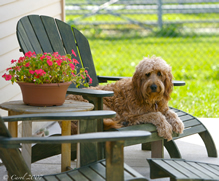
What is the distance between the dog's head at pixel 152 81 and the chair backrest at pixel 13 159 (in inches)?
63.0

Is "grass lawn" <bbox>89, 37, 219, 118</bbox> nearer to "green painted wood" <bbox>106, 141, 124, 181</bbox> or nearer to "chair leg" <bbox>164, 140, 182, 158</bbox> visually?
"chair leg" <bbox>164, 140, 182, 158</bbox>

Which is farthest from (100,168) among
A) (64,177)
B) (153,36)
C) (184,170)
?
(153,36)

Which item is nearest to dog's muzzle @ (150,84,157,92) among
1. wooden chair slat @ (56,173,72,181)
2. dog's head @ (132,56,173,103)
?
dog's head @ (132,56,173,103)

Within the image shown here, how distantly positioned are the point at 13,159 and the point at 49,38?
6.77 ft

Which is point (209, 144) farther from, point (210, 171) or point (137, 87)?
point (210, 171)

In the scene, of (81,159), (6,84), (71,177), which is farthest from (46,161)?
(71,177)

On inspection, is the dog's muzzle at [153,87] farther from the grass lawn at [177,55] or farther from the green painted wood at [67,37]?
the grass lawn at [177,55]

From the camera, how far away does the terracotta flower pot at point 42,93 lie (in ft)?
8.88

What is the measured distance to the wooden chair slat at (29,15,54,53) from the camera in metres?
3.59

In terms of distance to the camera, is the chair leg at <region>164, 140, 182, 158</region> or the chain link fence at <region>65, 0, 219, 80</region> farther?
the chain link fence at <region>65, 0, 219, 80</region>

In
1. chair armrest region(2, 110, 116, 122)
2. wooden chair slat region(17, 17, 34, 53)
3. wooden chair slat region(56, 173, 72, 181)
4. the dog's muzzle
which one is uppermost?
wooden chair slat region(17, 17, 34, 53)

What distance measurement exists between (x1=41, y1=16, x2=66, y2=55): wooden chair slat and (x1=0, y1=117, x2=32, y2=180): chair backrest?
6.52ft

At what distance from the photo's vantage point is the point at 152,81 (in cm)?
328

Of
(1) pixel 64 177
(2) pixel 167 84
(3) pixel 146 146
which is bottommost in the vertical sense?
(3) pixel 146 146
